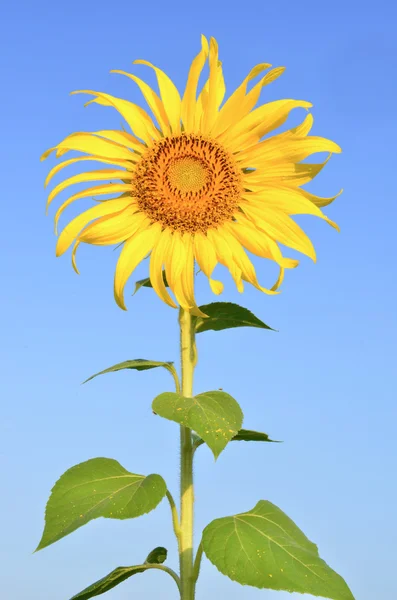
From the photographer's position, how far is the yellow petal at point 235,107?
15.7 feet

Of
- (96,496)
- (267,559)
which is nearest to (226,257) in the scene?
(96,496)

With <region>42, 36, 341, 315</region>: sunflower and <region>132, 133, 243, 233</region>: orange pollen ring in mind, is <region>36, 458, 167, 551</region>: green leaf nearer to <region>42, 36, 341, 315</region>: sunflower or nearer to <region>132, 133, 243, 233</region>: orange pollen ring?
<region>42, 36, 341, 315</region>: sunflower

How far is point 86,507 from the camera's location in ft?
14.5

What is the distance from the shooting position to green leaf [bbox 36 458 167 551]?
14.1 feet

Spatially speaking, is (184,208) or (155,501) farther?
(184,208)

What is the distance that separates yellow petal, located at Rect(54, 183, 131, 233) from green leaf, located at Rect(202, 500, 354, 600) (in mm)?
1995

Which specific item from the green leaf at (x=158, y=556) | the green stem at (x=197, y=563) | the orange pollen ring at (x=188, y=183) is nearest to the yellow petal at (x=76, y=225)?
the orange pollen ring at (x=188, y=183)

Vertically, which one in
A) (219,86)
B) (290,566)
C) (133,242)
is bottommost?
(290,566)

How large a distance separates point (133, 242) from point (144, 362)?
2.39ft

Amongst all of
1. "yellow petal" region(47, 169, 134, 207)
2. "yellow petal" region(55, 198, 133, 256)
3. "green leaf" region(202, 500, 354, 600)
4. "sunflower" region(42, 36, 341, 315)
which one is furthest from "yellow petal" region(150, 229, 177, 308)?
"green leaf" region(202, 500, 354, 600)

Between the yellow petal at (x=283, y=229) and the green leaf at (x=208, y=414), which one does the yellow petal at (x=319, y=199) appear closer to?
the yellow petal at (x=283, y=229)

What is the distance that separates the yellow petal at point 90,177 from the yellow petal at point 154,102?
1.23ft

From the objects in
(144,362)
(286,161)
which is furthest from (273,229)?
(144,362)

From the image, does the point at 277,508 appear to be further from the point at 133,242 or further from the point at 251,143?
the point at 251,143
